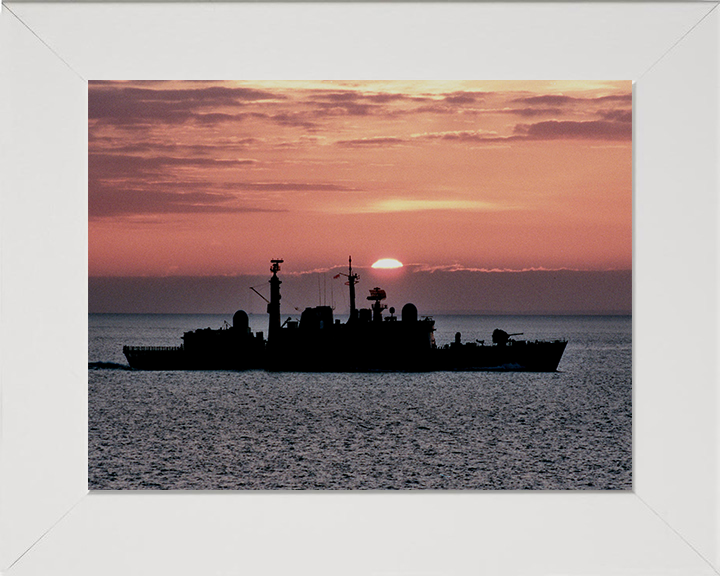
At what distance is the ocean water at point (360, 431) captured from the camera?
15938 millimetres

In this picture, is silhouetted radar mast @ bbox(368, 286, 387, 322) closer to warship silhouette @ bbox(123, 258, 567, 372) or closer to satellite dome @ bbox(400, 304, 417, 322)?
warship silhouette @ bbox(123, 258, 567, 372)

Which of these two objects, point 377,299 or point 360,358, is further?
point 360,358

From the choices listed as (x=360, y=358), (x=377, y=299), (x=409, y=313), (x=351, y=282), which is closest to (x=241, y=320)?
(x=351, y=282)

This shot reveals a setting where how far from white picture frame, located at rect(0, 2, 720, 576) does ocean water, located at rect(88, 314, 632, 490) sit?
29.5 feet

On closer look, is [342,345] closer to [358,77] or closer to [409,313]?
[409,313]

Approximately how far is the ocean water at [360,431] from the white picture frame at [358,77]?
8981 mm

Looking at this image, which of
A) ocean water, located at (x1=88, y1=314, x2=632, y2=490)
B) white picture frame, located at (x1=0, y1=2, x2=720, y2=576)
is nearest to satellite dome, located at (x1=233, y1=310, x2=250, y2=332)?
ocean water, located at (x1=88, y1=314, x2=632, y2=490)

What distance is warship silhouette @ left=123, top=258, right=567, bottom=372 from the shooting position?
A: 83.2 feet

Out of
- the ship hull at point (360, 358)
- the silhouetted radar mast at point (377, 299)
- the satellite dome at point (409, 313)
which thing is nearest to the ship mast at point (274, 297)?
the ship hull at point (360, 358)

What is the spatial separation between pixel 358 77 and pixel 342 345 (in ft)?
A: 73.6

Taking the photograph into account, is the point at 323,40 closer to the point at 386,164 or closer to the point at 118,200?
the point at 118,200

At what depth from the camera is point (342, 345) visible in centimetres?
2566

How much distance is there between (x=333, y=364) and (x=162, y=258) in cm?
678
